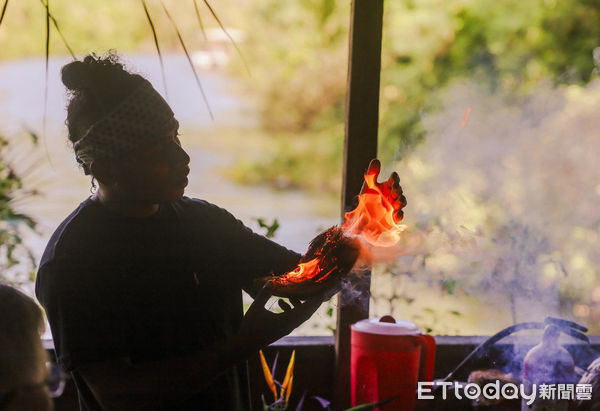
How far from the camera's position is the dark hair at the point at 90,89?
1.86m

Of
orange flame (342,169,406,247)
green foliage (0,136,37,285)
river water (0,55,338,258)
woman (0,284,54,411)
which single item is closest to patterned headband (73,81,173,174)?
woman (0,284,54,411)

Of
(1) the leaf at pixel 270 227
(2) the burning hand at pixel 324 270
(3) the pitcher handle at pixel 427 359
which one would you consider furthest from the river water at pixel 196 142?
(2) the burning hand at pixel 324 270

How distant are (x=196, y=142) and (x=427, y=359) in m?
4.45

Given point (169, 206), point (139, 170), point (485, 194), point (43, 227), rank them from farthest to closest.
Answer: point (485, 194) → point (43, 227) → point (169, 206) → point (139, 170)

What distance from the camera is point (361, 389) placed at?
8.29 ft

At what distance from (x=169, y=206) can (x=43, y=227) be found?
1649 millimetres

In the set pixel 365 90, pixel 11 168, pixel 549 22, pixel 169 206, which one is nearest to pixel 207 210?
pixel 169 206

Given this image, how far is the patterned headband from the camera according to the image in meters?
1.85

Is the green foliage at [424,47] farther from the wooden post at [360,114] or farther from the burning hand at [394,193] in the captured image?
the burning hand at [394,193]

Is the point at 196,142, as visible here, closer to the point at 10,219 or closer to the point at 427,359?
the point at 10,219

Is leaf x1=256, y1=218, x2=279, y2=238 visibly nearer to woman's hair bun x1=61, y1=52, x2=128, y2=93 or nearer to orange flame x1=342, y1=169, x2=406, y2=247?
orange flame x1=342, y1=169, x2=406, y2=247

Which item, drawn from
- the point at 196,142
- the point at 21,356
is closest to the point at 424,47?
the point at 196,142

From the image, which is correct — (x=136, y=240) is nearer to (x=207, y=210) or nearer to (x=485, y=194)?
(x=207, y=210)

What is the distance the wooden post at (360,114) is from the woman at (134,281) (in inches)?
29.7
